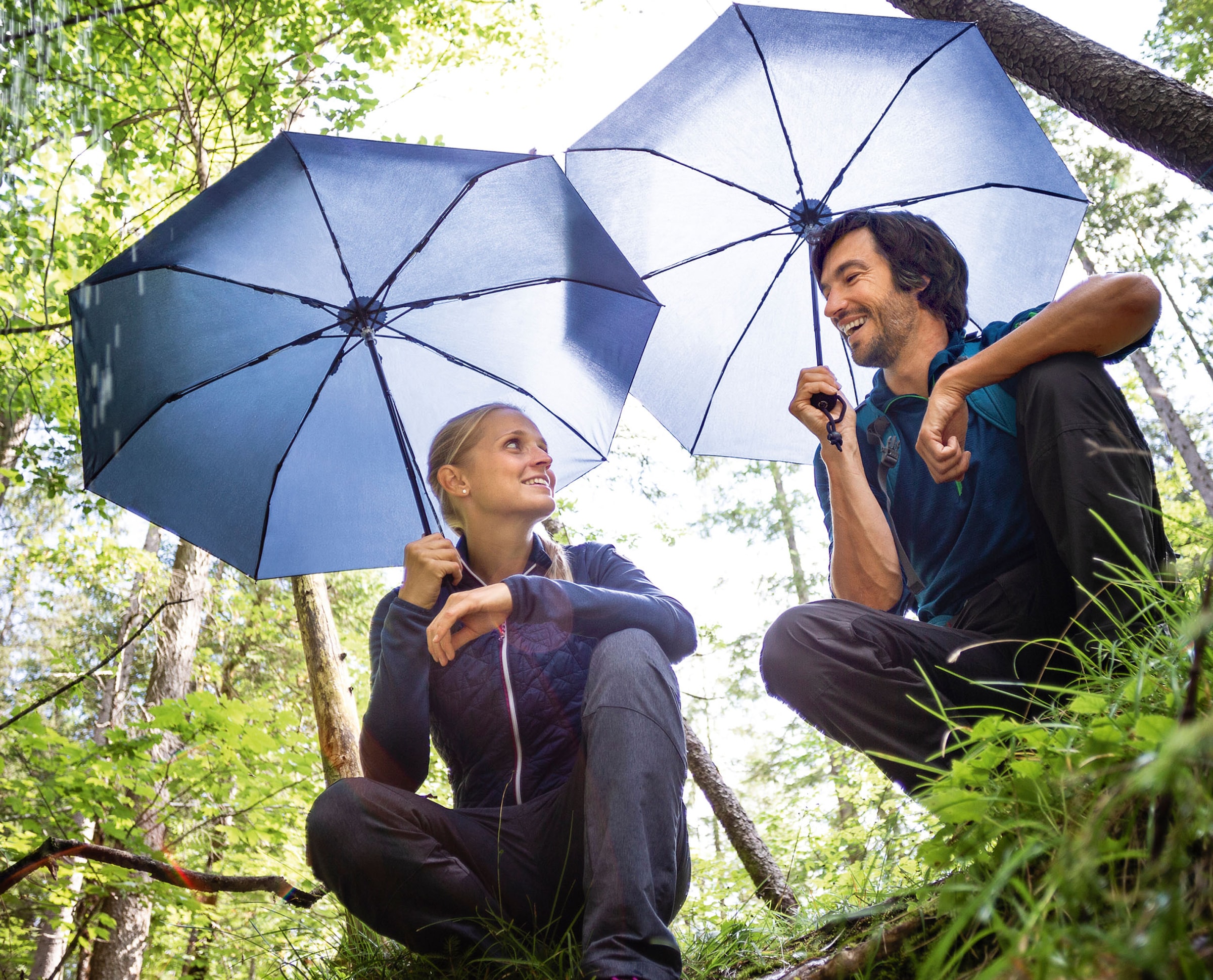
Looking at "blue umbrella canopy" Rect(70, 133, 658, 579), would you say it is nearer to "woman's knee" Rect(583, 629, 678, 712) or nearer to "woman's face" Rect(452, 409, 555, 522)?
"woman's face" Rect(452, 409, 555, 522)

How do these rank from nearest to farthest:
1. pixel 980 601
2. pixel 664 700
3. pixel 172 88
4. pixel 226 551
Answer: pixel 664 700
pixel 980 601
pixel 226 551
pixel 172 88

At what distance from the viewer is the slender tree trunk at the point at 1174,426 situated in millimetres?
11734

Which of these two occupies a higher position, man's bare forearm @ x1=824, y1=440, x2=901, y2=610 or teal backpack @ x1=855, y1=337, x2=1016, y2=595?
teal backpack @ x1=855, y1=337, x2=1016, y2=595

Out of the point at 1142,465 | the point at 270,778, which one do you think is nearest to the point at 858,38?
the point at 1142,465

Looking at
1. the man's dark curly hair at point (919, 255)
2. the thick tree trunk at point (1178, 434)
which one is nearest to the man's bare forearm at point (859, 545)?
the man's dark curly hair at point (919, 255)

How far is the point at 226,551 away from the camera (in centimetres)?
269

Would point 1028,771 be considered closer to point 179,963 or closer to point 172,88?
point 172,88

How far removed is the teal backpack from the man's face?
173 mm

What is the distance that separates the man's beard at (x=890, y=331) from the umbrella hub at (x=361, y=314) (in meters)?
1.60

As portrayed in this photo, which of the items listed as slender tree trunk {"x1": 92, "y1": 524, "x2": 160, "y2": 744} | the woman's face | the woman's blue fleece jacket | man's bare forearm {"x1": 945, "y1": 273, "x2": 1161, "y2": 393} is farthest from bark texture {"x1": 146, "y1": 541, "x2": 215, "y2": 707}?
man's bare forearm {"x1": 945, "y1": 273, "x2": 1161, "y2": 393}

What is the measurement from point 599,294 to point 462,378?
1.93 feet

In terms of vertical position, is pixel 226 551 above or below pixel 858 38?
below

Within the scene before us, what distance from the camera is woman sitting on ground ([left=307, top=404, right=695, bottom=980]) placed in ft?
5.26

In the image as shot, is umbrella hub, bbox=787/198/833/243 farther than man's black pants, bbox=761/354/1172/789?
Yes
